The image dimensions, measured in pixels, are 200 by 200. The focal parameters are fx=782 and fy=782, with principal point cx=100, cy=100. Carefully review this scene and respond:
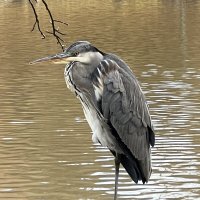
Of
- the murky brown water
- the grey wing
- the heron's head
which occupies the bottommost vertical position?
the murky brown water

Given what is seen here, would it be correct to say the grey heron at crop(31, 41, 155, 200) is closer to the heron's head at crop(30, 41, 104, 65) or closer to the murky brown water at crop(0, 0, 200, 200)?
the heron's head at crop(30, 41, 104, 65)

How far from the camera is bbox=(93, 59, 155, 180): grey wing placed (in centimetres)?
598

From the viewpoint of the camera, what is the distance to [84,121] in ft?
41.8

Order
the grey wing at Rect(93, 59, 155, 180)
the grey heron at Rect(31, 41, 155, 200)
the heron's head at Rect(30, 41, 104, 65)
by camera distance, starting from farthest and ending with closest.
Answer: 1. the grey wing at Rect(93, 59, 155, 180)
2. the grey heron at Rect(31, 41, 155, 200)
3. the heron's head at Rect(30, 41, 104, 65)

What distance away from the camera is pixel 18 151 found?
1065 centimetres

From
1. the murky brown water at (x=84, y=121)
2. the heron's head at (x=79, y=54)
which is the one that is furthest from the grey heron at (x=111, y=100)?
the murky brown water at (x=84, y=121)

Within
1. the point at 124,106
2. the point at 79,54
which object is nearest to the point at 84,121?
the point at 124,106

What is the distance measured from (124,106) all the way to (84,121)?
6.67 meters

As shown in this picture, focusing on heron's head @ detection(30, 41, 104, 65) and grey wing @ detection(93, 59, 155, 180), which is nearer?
heron's head @ detection(30, 41, 104, 65)

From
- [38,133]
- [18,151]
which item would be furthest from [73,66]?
[38,133]

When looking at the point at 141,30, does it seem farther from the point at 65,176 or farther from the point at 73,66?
the point at 73,66

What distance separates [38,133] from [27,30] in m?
19.4

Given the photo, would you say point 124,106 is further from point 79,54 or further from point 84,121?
point 84,121

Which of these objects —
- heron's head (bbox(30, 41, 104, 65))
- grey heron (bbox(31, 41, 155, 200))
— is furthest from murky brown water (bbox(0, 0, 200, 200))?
heron's head (bbox(30, 41, 104, 65))
